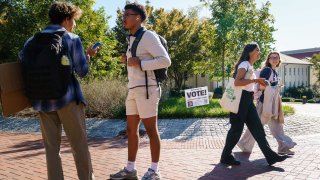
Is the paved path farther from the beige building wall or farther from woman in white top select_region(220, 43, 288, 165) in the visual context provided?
the beige building wall

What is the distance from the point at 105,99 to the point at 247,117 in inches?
331

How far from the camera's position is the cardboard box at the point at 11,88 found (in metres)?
3.35

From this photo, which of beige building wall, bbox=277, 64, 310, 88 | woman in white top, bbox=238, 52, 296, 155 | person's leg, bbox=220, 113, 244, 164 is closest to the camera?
person's leg, bbox=220, 113, 244, 164

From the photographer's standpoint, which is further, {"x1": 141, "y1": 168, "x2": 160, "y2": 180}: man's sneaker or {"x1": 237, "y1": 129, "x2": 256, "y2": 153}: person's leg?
{"x1": 237, "y1": 129, "x2": 256, "y2": 153}: person's leg

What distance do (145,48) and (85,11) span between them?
14.0 meters

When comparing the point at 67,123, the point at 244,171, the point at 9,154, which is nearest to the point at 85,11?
the point at 9,154

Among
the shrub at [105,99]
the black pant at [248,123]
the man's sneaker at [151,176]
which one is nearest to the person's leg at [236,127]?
the black pant at [248,123]

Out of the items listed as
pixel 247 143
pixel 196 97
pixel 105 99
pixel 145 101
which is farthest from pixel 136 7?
pixel 105 99

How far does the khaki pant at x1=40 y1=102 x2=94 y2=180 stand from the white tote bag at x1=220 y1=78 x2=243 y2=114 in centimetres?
273

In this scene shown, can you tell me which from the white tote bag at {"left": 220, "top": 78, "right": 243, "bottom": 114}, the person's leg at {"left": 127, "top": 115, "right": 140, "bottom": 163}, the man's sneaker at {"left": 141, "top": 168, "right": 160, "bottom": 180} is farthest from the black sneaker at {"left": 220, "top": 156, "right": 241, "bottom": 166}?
the person's leg at {"left": 127, "top": 115, "right": 140, "bottom": 163}

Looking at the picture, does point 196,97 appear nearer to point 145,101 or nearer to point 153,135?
point 153,135

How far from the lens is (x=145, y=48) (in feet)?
14.2

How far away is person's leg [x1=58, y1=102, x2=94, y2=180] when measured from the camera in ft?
11.3

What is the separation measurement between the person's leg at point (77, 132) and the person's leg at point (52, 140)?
0.10 meters
